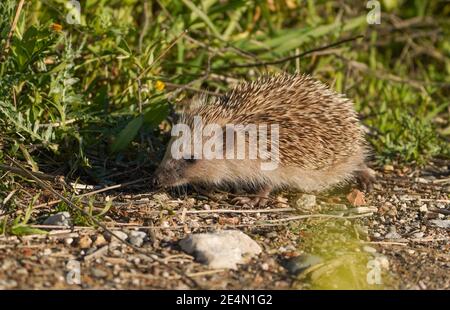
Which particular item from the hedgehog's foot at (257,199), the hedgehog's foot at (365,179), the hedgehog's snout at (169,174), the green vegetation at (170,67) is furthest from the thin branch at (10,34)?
the hedgehog's foot at (365,179)

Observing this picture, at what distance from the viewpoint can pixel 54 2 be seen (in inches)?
261

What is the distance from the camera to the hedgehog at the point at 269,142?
595cm

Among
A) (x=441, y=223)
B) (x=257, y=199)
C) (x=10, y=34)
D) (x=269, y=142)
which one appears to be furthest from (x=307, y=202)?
(x=10, y=34)

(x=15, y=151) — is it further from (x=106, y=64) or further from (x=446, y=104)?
(x=446, y=104)

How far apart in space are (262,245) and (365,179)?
1731 mm

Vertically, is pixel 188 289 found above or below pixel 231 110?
below

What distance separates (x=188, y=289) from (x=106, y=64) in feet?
9.85

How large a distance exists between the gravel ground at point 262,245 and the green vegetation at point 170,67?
66cm

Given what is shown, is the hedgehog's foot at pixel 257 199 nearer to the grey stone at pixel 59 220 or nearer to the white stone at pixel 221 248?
the white stone at pixel 221 248

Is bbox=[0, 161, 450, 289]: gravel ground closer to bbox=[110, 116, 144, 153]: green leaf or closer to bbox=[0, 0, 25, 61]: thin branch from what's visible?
bbox=[110, 116, 144, 153]: green leaf

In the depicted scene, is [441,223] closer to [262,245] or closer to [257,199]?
[257,199]

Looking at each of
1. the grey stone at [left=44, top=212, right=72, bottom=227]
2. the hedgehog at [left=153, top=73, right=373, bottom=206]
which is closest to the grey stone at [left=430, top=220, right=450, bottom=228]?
the hedgehog at [left=153, top=73, right=373, bottom=206]
